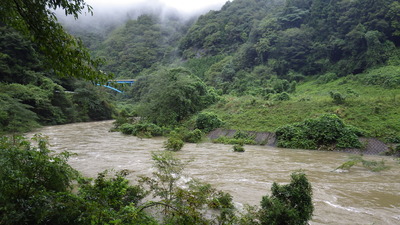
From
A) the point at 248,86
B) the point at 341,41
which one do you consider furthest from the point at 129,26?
the point at 341,41

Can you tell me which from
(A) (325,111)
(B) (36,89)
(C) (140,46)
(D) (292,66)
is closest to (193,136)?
(A) (325,111)

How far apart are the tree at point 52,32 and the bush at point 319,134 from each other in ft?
47.9

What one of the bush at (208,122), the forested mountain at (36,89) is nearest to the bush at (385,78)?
the bush at (208,122)

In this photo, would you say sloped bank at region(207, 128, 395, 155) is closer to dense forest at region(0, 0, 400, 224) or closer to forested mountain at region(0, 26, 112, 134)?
dense forest at region(0, 0, 400, 224)

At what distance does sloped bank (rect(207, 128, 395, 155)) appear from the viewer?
14383 mm

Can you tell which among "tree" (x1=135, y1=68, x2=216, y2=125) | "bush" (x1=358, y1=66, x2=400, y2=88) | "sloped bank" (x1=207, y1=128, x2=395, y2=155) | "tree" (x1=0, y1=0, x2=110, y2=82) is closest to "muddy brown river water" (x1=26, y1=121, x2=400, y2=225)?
"sloped bank" (x1=207, y1=128, x2=395, y2=155)

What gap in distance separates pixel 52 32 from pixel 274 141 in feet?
52.2

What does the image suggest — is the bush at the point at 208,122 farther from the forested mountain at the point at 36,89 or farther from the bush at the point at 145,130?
the forested mountain at the point at 36,89

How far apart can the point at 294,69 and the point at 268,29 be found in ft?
33.3

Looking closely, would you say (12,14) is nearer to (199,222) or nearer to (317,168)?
(199,222)

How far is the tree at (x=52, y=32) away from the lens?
4125 millimetres

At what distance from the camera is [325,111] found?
19609mm

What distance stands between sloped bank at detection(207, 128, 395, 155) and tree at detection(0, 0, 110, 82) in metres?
14.8

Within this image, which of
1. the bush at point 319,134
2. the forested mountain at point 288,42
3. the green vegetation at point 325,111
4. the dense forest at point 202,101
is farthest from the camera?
the forested mountain at point 288,42
